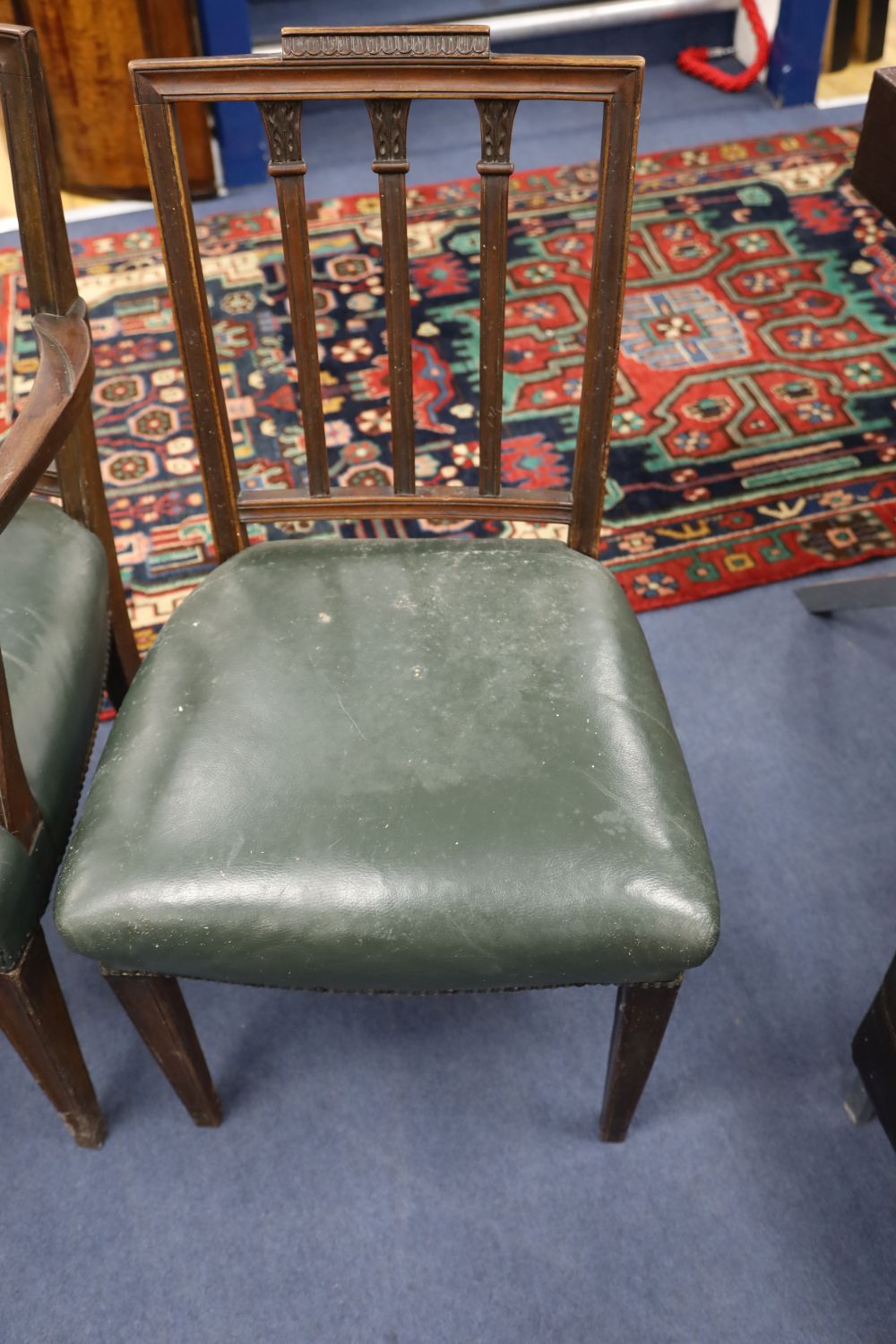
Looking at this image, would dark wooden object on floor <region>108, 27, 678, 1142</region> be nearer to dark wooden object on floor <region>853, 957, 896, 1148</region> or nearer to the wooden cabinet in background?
dark wooden object on floor <region>853, 957, 896, 1148</region>

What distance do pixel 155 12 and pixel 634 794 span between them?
237 cm

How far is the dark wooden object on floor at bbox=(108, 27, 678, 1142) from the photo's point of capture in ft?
3.40

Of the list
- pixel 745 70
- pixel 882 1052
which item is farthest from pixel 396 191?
pixel 745 70

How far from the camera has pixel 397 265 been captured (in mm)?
1123

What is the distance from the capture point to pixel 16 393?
230cm

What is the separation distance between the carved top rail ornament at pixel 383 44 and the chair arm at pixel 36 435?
333 millimetres

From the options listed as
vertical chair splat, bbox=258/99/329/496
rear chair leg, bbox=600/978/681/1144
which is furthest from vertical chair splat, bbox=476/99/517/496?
A: rear chair leg, bbox=600/978/681/1144

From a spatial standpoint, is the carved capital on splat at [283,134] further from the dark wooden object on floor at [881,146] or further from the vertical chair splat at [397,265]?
the dark wooden object on floor at [881,146]

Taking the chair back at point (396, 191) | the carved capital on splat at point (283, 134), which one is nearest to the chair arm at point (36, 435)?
the chair back at point (396, 191)

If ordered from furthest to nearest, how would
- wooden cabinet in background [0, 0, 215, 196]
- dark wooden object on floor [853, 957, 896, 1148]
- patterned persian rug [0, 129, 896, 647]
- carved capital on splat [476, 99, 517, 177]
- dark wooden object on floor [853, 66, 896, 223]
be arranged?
1. wooden cabinet in background [0, 0, 215, 196]
2. patterned persian rug [0, 129, 896, 647]
3. dark wooden object on floor [853, 66, 896, 223]
4. dark wooden object on floor [853, 957, 896, 1148]
5. carved capital on splat [476, 99, 517, 177]

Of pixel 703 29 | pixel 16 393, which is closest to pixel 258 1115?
pixel 16 393

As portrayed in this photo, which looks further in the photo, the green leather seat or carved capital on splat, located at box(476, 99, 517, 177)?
carved capital on splat, located at box(476, 99, 517, 177)

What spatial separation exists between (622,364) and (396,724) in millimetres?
1508

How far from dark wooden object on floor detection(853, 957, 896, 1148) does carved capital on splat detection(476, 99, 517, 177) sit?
0.84 meters
